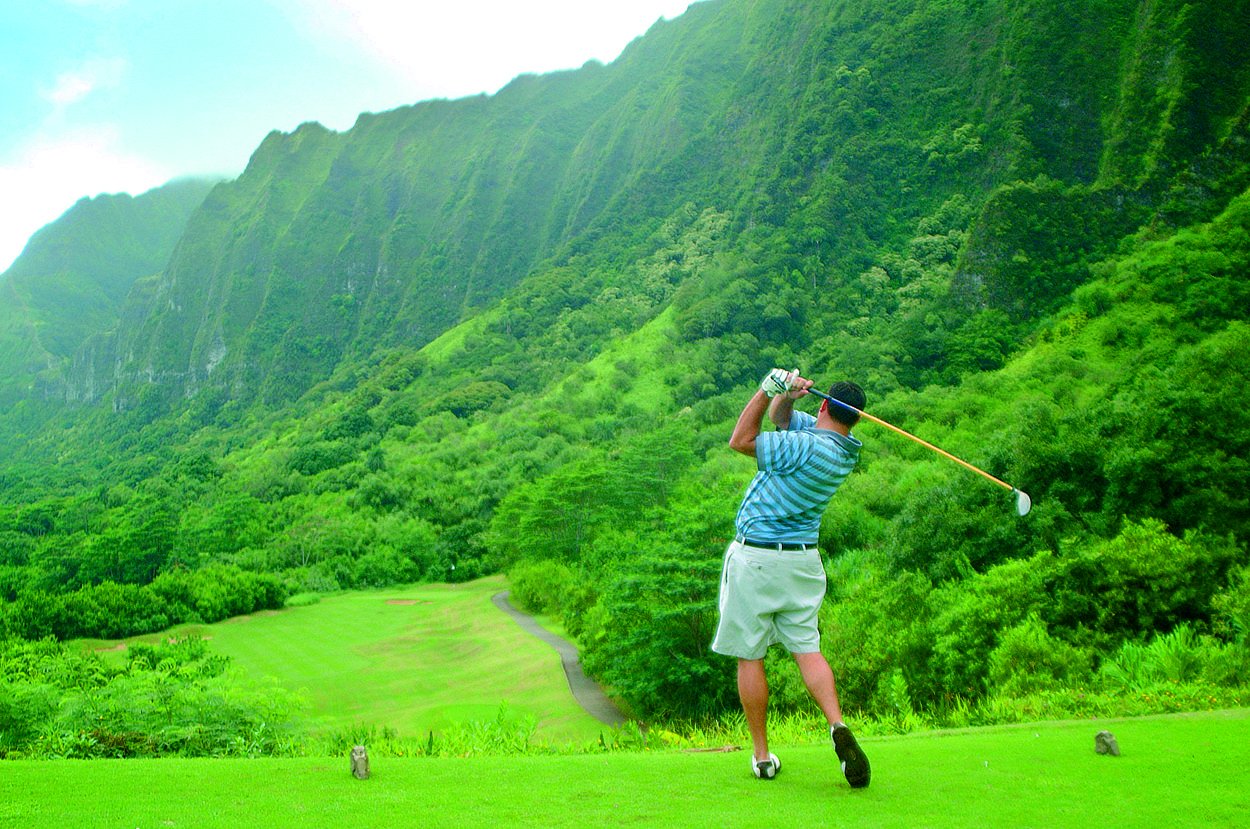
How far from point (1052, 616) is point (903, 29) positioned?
107 metres

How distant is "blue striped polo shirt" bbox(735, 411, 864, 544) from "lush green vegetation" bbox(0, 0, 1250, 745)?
15.9 ft

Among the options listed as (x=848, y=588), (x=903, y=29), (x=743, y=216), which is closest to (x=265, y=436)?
(x=743, y=216)

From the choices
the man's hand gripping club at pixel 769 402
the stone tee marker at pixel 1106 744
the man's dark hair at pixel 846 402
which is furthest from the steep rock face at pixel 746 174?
the man's hand gripping club at pixel 769 402

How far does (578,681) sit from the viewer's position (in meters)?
26.5

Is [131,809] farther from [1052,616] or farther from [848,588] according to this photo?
[848,588]

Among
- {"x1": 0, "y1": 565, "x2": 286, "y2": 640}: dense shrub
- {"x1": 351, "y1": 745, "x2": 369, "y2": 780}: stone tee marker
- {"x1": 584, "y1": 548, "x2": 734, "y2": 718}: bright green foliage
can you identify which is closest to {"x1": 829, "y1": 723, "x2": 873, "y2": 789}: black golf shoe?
{"x1": 351, "y1": 745, "x2": 369, "y2": 780}: stone tee marker

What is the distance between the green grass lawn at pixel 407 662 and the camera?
2381 centimetres

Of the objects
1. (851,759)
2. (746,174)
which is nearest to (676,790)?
A: (851,759)

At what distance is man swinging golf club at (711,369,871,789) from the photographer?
4.30 m

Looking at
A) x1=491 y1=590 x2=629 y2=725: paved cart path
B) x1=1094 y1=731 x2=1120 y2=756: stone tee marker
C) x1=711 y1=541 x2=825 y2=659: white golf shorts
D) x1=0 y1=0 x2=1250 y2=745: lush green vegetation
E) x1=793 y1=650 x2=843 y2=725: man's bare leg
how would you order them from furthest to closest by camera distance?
x1=491 y1=590 x2=629 y2=725: paved cart path
x1=0 y1=0 x2=1250 y2=745: lush green vegetation
x1=1094 y1=731 x2=1120 y2=756: stone tee marker
x1=711 y1=541 x2=825 y2=659: white golf shorts
x1=793 y1=650 x2=843 y2=725: man's bare leg

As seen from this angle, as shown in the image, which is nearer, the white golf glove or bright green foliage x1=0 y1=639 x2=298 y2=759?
the white golf glove

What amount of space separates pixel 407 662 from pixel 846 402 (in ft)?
104

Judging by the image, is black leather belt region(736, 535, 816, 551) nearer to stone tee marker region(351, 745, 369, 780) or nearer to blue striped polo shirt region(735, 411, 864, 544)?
blue striped polo shirt region(735, 411, 864, 544)

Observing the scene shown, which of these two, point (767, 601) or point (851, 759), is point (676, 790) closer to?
point (851, 759)
